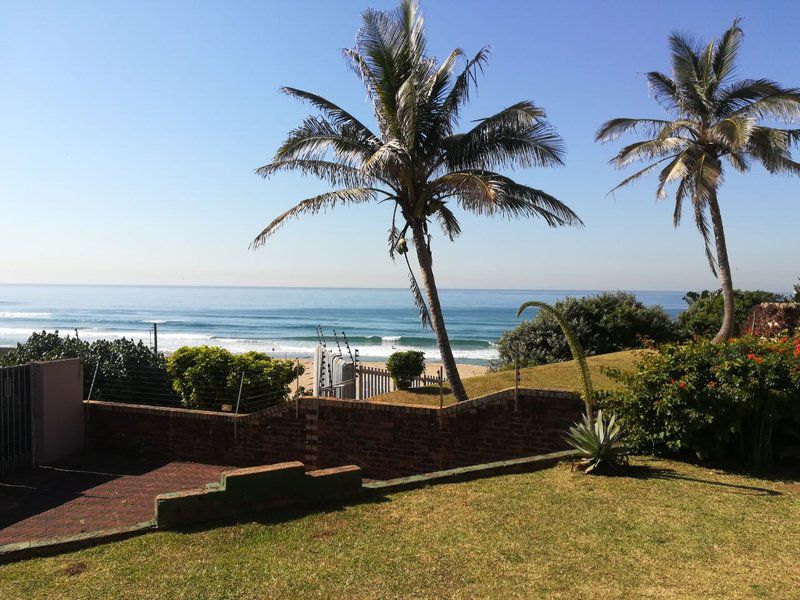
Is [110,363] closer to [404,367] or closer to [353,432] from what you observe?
[353,432]

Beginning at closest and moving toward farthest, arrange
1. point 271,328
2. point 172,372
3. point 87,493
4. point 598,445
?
point 598,445, point 87,493, point 172,372, point 271,328

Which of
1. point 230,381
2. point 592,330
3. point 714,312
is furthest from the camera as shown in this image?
point 714,312

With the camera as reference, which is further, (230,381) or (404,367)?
(404,367)

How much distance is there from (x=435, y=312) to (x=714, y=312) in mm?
15674

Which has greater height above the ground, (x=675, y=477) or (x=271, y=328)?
(x=675, y=477)

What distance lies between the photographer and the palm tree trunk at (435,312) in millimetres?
12953

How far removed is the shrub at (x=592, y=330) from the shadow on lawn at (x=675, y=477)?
14235mm

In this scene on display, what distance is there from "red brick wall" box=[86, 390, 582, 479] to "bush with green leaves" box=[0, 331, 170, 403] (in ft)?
3.48

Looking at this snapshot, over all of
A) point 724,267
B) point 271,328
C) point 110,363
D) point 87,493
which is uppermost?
point 724,267

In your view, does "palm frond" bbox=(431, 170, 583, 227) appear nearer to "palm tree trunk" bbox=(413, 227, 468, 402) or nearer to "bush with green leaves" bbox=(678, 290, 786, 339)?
"palm tree trunk" bbox=(413, 227, 468, 402)

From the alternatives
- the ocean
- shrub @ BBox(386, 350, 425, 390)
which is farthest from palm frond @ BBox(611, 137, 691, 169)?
the ocean

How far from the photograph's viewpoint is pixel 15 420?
35.4 feet

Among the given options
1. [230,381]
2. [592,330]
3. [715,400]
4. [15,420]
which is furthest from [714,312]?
[15,420]

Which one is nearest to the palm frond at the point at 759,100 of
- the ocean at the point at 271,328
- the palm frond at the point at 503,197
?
the palm frond at the point at 503,197
